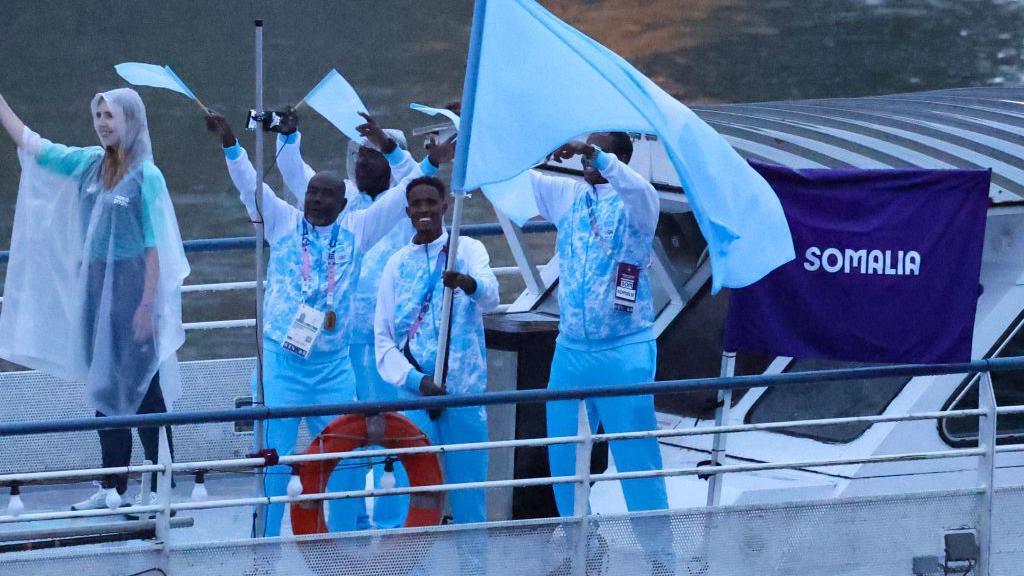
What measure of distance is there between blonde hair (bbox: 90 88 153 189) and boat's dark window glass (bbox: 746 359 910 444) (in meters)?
2.98

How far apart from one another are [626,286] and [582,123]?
1.02m

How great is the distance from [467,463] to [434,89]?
21.0 metres

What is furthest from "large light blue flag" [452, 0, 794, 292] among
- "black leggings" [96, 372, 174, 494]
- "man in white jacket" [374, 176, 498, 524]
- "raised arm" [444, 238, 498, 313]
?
"black leggings" [96, 372, 174, 494]

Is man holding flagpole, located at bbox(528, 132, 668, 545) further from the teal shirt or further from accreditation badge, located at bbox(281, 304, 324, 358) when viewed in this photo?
the teal shirt

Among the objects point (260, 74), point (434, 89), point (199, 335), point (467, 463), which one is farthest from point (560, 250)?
point (434, 89)

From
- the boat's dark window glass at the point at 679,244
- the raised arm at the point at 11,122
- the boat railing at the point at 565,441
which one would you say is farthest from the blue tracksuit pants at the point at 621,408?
the raised arm at the point at 11,122

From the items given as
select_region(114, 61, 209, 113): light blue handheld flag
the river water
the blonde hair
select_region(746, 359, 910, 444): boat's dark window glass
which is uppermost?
the river water

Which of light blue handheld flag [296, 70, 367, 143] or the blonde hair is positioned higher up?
light blue handheld flag [296, 70, 367, 143]

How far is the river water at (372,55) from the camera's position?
86.3 ft

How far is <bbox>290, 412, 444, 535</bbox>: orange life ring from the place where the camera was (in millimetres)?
6141

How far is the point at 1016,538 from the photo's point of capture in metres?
6.41

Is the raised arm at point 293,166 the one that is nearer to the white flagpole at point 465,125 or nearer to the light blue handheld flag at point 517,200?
the light blue handheld flag at point 517,200

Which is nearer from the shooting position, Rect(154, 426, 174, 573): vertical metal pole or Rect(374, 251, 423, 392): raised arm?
Rect(154, 426, 174, 573): vertical metal pole

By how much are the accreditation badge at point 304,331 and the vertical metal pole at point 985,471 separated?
110 inches
